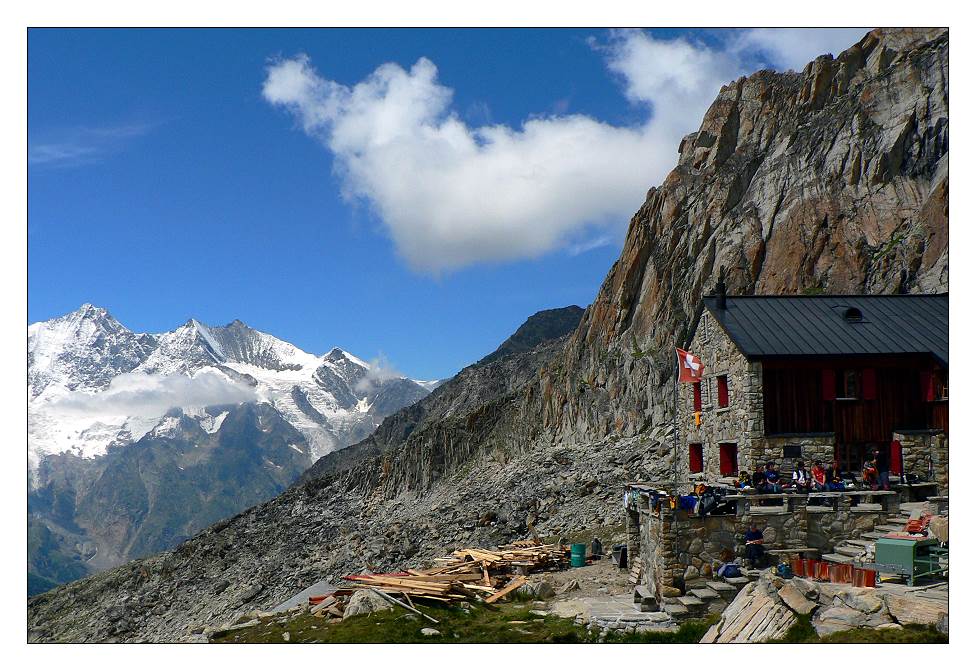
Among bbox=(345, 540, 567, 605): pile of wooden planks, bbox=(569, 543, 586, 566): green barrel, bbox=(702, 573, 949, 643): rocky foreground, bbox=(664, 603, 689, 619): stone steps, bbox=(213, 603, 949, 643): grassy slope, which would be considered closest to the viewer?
bbox=(702, 573, 949, 643): rocky foreground

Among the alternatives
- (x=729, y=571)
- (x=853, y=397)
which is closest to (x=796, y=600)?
(x=729, y=571)

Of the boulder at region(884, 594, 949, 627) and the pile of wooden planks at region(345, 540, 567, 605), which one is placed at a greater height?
the boulder at region(884, 594, 949, 627)

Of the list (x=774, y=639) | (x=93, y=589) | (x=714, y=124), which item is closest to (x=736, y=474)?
(x=774, y=639)

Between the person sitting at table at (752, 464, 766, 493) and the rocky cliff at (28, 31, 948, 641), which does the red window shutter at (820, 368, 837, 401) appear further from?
the rocky cliff at (28, 31, 948, 641)

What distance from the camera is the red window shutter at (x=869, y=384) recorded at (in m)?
30.0

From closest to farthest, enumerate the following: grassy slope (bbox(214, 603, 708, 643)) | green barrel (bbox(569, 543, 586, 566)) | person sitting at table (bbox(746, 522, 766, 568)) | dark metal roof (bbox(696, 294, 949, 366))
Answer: grassy slope (bbox(214, 603, 708, 643)) → person sitting at table (bbox(746, 522, 766, 568)) → dark metal roof (bbox(696, 294, 949, 366)) → green barrel (bbox(569, 543, 586, 566))

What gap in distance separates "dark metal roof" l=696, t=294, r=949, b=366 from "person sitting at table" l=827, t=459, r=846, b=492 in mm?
3971

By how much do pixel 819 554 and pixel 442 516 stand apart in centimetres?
5438

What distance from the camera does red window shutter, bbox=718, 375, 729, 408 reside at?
31.9 meters

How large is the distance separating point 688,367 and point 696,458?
677 centimetres

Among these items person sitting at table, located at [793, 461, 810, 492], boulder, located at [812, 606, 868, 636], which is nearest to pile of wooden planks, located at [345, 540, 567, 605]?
person sitting at table, located at [793, 461, 810, 492]

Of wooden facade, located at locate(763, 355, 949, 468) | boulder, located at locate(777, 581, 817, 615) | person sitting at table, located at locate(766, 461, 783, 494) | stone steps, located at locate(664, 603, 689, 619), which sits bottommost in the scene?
stone steps, located at locate(664, 603, 689, 619)

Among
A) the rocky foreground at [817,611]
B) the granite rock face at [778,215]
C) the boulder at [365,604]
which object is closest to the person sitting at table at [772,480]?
the rocky foreground at [817,611]

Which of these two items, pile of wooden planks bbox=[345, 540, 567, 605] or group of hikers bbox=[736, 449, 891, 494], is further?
pile of wooden planks bbox=[345, 540, 567, 605]
